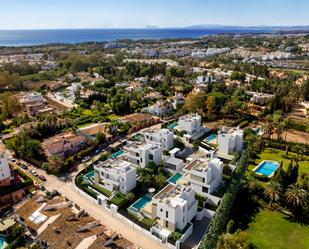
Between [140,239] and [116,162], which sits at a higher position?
[116,162]

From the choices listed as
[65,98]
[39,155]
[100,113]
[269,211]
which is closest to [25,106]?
[65,98]

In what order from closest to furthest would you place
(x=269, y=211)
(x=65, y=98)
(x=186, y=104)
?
(x=269, y=211)
(x=186, y=104)
(x=65, y=98)

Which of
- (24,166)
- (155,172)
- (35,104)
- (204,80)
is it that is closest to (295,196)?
(155,172)

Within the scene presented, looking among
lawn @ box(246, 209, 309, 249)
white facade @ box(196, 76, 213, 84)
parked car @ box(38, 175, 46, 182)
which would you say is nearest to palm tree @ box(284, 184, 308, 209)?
lawn @ box(246, 209, 309, 249)

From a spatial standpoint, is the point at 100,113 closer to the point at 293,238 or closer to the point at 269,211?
the point at 269,211

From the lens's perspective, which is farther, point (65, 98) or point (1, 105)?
point (65, 98)

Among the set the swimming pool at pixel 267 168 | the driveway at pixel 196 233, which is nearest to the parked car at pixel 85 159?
the driveway at pixel 196 233
